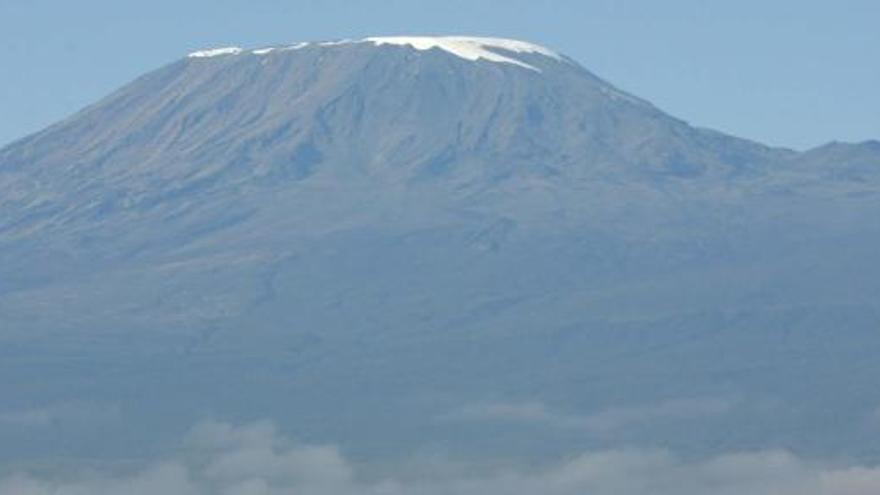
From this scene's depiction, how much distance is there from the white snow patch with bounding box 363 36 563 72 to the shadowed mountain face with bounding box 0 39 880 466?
0.34 m

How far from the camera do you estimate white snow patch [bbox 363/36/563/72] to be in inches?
6540

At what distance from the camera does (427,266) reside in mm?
142500

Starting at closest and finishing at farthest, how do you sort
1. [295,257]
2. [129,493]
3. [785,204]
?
1. [129,493]
2. [295,257]
3. [785,204]

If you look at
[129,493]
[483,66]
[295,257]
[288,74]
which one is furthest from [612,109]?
[129,493]

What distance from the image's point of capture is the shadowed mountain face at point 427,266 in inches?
4870

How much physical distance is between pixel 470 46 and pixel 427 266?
28.2 m

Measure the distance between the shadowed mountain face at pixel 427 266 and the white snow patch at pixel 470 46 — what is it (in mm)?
337

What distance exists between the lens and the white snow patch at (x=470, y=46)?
16612cm

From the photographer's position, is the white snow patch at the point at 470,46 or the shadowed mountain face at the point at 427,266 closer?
the shadowed mountain face at the point at 427,266

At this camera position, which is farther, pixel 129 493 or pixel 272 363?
pixel 272 363

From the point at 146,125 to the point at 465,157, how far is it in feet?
61.7

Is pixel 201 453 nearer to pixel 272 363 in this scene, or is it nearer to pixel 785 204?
pixel 272 363

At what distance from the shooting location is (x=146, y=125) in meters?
164

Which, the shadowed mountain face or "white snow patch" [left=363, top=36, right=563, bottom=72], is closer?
the shadowed mountain face
